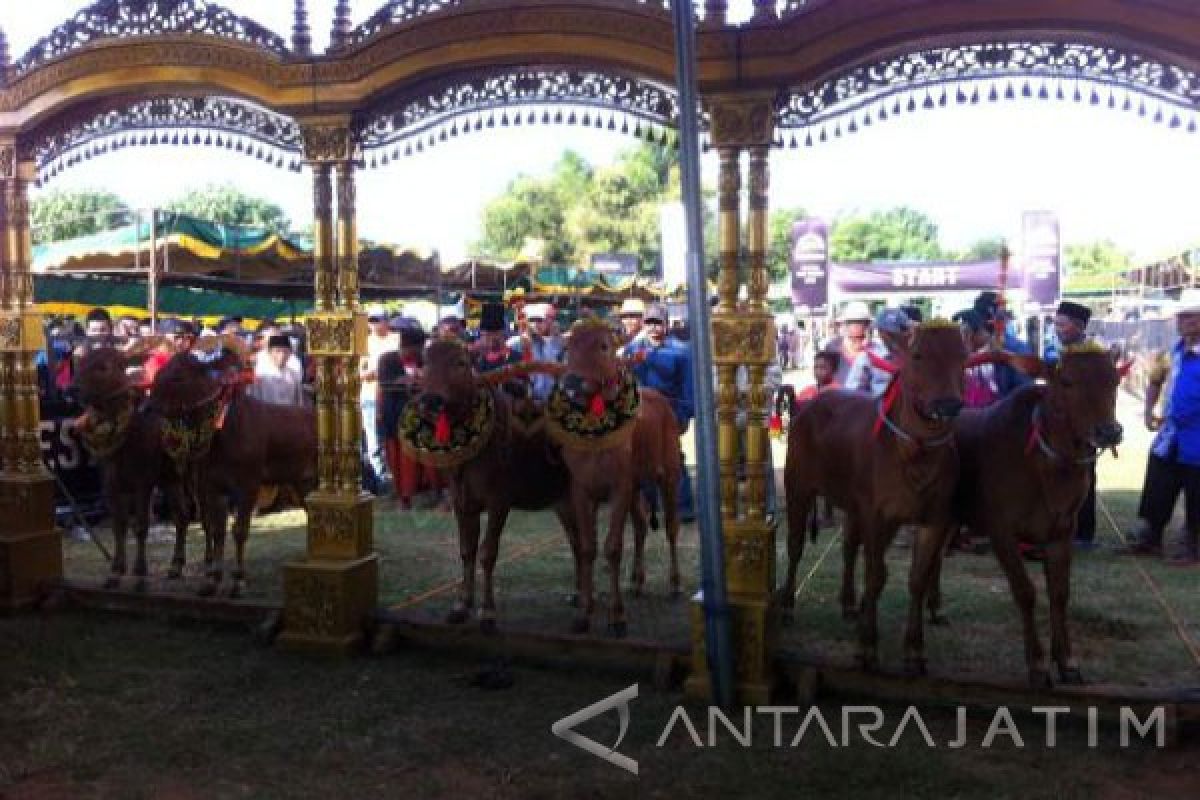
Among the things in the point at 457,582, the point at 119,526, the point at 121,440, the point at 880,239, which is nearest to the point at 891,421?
the point at 457,582

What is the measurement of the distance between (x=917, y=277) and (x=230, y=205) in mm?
43451

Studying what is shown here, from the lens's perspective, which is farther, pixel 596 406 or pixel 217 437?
pixel 217 437

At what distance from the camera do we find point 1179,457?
8.02 metres

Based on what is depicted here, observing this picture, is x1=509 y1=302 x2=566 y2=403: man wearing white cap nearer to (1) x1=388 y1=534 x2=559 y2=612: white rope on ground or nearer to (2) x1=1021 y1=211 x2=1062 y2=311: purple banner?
(1) x1=388 y1=534 x2=559 y2=612: white rope on ground

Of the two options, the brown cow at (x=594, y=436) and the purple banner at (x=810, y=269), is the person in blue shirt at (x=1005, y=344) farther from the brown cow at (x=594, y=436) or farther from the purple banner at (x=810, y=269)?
the purple banner at (x=810, y=269)

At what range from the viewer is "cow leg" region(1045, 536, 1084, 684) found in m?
5.02

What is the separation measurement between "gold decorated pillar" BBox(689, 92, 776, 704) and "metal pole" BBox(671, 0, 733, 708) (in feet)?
1.44

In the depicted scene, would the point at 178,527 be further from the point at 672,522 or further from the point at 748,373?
the point at 748,373

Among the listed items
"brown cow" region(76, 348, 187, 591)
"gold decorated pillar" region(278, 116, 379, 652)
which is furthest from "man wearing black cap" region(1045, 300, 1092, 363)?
"brown cow" region(76, 348, 187, 591)

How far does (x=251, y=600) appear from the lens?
6707 mm

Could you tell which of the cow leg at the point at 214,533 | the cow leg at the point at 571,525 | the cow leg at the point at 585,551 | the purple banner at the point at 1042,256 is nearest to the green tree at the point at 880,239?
the purple banner at the point at 1042,256

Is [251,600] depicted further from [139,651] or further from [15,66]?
[15,66]

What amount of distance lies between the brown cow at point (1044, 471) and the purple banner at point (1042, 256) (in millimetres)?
6257

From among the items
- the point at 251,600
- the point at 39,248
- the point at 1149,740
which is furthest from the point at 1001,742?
the point at 39,248
